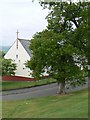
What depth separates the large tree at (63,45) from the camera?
→ 61.8 feet

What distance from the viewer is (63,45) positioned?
1905 centimetres

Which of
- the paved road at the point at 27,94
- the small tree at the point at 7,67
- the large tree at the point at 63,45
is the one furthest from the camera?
the small tree at the point at 7,67

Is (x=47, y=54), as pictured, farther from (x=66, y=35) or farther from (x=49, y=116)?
(x=49, y=116)

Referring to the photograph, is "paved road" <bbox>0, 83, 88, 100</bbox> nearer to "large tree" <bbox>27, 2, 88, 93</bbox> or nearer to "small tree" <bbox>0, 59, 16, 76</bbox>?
"large tree" <bbox>27, 2, 88, 93</bbox>

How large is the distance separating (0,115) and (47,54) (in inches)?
250

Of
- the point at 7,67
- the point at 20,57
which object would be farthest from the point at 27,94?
the point at 20,57

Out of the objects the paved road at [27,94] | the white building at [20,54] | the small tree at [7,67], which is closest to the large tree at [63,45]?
the paved road at [27,94]

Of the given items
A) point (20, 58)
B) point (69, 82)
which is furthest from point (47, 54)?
point (20, 58)

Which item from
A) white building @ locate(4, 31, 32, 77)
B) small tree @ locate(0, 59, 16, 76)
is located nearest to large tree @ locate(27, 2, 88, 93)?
small tree @ locate(0, 59, 16, 76)

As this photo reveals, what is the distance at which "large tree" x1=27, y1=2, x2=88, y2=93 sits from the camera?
18.8 metres

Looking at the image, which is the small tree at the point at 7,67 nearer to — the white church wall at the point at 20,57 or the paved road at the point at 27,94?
the white church wall at the point at 20,57

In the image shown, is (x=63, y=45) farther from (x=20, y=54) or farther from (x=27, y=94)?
(x=20, y=54)

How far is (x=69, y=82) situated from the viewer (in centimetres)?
2002

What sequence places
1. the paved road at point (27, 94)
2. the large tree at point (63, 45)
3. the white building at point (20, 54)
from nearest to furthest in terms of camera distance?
the large tree at point (63, 45), the paved road at point (27, 94), the white building at point (20, 54)
